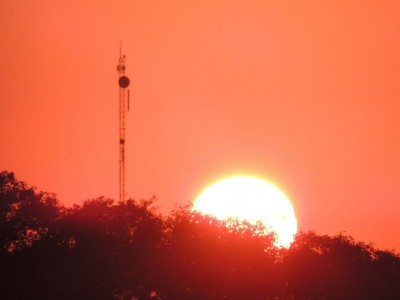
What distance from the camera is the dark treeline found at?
56625mm

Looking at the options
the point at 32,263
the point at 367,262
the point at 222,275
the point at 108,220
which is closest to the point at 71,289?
the point at 32,263

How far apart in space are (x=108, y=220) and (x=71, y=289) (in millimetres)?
7017

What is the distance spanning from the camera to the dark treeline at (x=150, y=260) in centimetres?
5662

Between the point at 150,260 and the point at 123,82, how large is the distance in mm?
27587

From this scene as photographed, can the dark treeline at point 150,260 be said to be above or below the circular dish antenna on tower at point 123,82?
below

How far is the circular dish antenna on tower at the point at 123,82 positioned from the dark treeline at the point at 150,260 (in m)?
21.7

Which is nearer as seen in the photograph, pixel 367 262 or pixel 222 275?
pixel 222 275

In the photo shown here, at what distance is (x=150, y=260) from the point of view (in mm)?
59250

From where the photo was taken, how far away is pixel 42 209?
204 feet

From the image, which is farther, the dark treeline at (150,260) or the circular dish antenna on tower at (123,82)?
the circular dish antenna on tower at (123,82)

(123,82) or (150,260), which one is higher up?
(123,82)

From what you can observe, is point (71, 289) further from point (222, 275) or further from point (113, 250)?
point (222, 275)

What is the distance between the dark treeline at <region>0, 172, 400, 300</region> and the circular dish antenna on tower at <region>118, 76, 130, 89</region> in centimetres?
2173

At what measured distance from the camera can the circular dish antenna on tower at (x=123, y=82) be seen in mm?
82312
